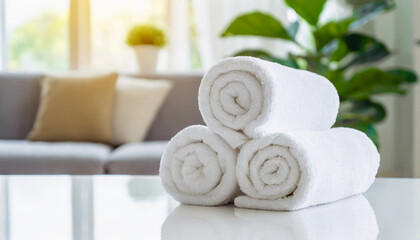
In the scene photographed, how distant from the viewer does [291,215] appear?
0.70m

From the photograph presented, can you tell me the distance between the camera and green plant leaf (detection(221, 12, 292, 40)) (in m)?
3.14

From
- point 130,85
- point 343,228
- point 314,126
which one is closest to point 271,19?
point 130,85

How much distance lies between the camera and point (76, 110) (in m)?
3.22

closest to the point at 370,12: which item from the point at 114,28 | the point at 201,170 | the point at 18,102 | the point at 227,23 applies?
the point at 227,23

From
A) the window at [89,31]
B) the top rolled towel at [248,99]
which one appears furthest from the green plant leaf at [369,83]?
the top rolled towel at [248,99]

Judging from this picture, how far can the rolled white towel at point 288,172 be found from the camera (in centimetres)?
72

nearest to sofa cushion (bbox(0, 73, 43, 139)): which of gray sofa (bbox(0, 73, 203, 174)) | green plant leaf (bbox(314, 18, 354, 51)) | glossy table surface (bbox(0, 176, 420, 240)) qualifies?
gray sofa (bbox(0, 73, 203, 174))

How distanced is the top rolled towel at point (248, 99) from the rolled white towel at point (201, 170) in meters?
0.02

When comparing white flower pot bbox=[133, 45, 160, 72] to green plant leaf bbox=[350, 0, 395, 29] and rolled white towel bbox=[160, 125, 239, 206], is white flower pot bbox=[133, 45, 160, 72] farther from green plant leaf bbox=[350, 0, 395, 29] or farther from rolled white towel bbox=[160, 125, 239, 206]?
rolled white towel bbox=[160, 125, 239, 206]

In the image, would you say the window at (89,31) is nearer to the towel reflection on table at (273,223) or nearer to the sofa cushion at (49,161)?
the sofa cushion at (49,161)

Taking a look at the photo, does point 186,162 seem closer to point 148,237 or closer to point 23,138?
point 148,237

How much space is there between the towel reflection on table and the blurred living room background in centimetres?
328

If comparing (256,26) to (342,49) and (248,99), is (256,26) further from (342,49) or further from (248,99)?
(248,99)

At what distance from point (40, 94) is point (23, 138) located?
0.78 ft
